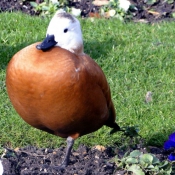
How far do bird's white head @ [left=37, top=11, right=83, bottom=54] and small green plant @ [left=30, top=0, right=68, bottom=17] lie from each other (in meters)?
3.35

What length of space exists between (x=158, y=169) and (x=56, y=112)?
792 mm

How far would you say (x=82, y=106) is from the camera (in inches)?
138

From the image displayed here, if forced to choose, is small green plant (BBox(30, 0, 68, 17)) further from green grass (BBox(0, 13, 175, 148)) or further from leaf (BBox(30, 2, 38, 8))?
green grass (BBox(0, 13, 175, 148))

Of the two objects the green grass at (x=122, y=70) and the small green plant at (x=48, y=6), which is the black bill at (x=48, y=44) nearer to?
the green grass at (x=122, y=70)

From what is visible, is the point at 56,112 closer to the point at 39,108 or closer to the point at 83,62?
the point at 39,108

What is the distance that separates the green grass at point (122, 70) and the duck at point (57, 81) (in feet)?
3.22

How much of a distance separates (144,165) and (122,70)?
2.21 meters

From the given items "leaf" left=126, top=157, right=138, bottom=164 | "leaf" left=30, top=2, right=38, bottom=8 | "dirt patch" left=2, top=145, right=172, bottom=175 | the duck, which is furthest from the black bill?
"leaf" left=30, top=2, right=38, bottom=8

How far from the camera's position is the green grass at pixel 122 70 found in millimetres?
4652

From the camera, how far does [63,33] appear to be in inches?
137

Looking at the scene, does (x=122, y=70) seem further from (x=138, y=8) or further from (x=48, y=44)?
(x=48, y=44)

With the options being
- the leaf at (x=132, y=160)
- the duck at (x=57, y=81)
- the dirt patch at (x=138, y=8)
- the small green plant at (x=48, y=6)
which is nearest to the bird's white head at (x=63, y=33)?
the duck at (x=57, y=81)

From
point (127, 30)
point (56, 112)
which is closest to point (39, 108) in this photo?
point (56, 112)

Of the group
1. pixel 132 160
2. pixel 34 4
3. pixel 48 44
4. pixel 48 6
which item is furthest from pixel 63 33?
pixel 34 4
